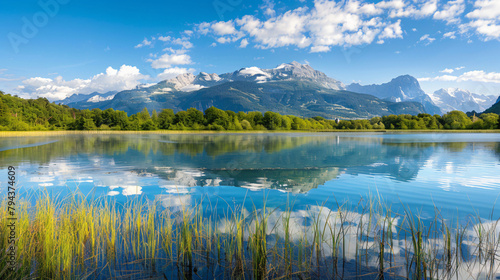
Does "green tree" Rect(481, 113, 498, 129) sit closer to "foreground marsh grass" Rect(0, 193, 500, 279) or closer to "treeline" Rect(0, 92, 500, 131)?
"treeline" Rect(0, 92, 500, 131)

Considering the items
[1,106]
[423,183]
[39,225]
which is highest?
[1,106]

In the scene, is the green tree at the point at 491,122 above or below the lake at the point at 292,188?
above

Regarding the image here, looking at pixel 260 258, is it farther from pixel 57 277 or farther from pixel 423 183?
pixel 423 183

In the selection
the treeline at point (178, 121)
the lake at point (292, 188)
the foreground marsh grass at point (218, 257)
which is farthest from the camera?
the treeline at point (178, 121)

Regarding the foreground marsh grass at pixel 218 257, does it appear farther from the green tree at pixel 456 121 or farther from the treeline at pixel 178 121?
the green tree at pixel 456 121

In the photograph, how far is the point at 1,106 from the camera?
94375 millimetres

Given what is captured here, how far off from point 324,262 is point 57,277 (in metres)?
4.77

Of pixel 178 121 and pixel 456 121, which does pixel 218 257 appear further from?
pixel 456 121

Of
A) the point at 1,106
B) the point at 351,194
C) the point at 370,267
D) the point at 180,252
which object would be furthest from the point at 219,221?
the point at 1,106

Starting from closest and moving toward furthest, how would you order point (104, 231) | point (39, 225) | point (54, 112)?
1. point (39, 225)
2. point (104, 231)
3. point (54, 112)

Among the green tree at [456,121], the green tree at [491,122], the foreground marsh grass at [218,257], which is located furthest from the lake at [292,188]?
the green tree at [456,121]

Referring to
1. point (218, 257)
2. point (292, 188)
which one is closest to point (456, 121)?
point (292, 188)

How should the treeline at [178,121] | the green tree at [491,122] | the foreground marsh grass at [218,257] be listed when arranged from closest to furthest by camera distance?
the foreground marsh grass at [218,257], the treeline at [178,121], the green tree at [491,122]

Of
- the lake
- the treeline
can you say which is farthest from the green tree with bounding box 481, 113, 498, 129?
the lake
